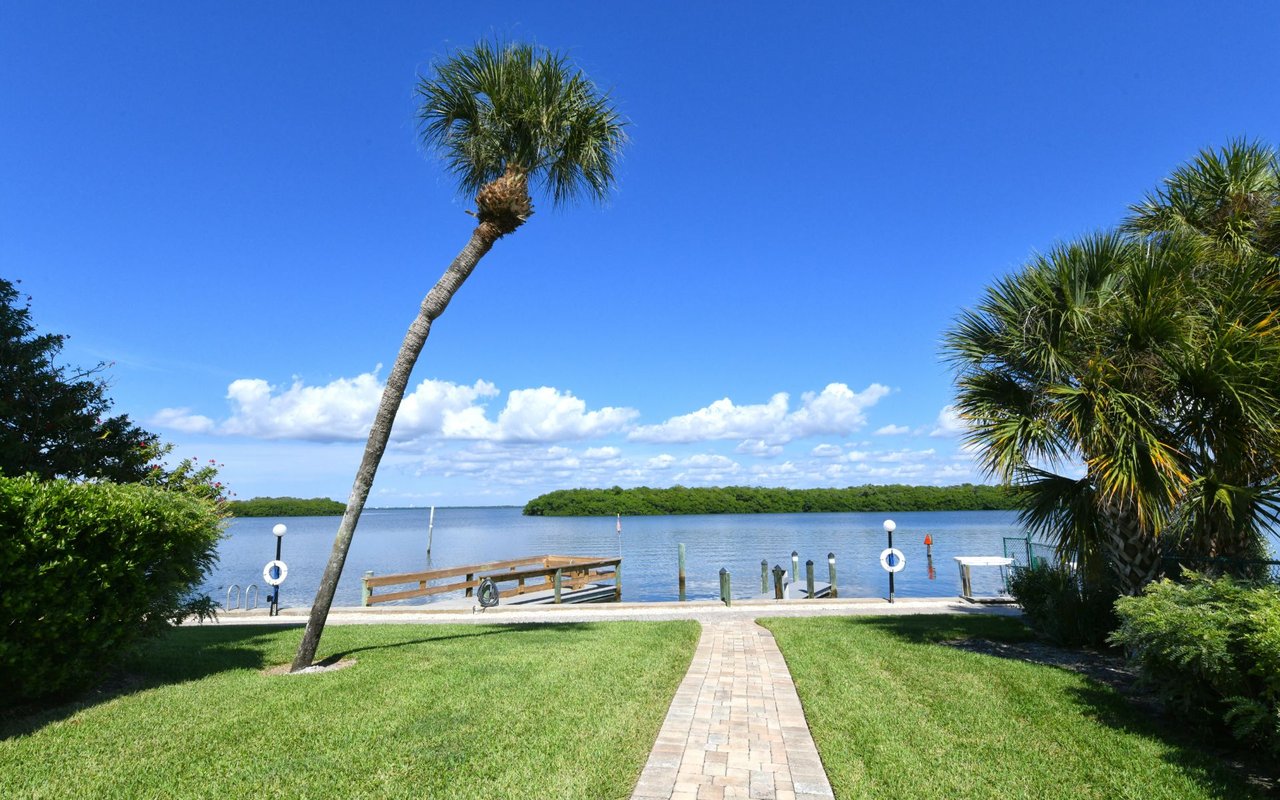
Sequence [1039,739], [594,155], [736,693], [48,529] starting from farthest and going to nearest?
[594,155] → [736,693] → [48,529] → [1039,739]

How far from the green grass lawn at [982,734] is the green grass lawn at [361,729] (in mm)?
1614

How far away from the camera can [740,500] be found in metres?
130

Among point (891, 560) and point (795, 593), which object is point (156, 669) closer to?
point (891, 560)

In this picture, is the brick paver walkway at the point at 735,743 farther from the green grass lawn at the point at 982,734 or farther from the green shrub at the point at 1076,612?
the green shrub at the point at 1076,612

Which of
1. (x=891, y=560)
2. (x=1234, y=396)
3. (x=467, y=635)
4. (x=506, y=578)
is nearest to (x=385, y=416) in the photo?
(x=467, y=635)

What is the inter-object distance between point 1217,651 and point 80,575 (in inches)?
371

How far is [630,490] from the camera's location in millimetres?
129625

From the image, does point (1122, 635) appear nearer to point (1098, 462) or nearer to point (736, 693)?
point (1098, 462)

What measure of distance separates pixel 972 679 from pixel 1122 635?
173 cm

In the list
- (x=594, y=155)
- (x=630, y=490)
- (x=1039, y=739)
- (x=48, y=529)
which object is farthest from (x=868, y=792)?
(x=630, y=490)

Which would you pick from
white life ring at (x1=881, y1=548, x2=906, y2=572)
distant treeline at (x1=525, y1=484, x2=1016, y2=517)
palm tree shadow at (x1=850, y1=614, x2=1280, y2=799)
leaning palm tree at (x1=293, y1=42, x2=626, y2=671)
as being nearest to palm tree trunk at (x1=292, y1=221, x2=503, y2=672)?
leaning palm tree at (x1=293, y1=42, x2=626, y2=671)

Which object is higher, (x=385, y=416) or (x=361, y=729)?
(x=385, y=416)

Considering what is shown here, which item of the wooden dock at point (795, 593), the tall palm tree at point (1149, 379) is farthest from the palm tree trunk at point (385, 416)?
the wooden dock at point (795, 593)

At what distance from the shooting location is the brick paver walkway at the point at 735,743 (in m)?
4.45
